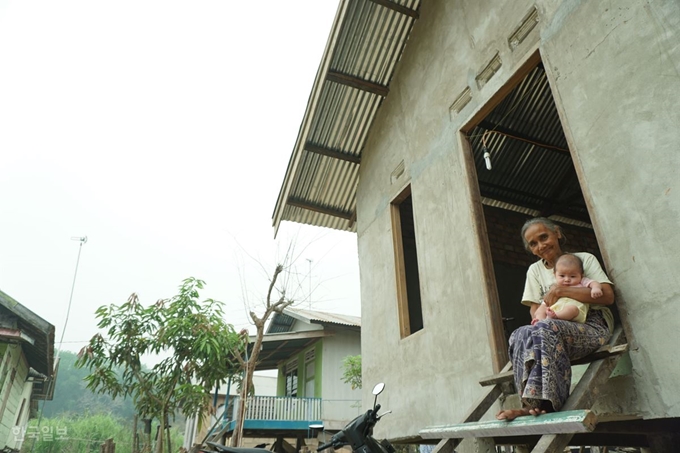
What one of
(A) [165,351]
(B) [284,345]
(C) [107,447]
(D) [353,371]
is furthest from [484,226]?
(B) [284,345]

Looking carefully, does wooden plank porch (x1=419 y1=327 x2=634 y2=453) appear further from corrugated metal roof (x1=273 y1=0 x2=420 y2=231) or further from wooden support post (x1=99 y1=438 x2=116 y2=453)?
wooden support post (x1=99 y1=438 x2=116 y2=453)

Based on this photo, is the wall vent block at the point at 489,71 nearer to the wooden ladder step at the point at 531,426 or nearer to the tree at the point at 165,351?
the wooden ladder step at the point at 531,426

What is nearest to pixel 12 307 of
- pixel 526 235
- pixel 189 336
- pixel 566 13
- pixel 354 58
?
pixel 189 336

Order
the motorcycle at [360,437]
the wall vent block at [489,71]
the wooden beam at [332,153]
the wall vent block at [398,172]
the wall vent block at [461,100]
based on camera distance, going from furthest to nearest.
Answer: the wooden beam at [332,153] → the wall vent block at [398,172] → the wall vent block at [461,100] → the wall vent block at [489,71] → the motorcycle at [360,437]

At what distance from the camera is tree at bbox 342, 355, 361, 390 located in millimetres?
13083

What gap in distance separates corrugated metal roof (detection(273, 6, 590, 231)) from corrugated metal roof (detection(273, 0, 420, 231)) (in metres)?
0.01

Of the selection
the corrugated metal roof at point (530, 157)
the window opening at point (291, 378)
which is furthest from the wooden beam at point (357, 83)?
the window opening at point (291, 378)

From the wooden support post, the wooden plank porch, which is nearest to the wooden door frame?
the wooden plank porch

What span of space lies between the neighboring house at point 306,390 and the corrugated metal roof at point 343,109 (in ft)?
22.3

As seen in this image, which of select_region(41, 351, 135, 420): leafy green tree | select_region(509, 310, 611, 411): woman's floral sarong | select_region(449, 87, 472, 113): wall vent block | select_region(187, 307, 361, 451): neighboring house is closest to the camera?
select_region(509, 310, 611, 411): woman's floral sarong

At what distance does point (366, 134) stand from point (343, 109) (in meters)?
0.51

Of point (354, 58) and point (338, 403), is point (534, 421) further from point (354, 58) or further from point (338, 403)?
point (338, 403)

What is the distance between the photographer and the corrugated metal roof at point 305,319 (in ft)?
45.9

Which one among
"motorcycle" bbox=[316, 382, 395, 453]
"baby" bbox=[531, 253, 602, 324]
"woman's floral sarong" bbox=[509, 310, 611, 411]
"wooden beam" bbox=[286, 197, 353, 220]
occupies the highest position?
"wooden beam" bbox=[286, 197, 353, 220]
